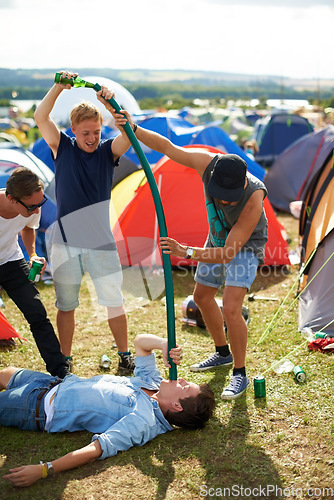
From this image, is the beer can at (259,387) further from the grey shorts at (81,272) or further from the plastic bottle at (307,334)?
the grey shorts at (81,272)

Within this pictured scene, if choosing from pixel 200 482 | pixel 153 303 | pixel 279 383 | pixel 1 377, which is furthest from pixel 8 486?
pixel 153 303

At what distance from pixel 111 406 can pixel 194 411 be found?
50 cm

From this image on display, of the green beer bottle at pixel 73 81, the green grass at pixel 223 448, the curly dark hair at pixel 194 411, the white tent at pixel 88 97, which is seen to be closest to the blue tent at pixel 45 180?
the white tent at pixel 88 97

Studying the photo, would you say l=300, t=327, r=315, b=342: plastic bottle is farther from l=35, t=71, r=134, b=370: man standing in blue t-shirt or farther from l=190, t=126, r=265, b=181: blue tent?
l=190, t=126, r=265, b=181: blue tent

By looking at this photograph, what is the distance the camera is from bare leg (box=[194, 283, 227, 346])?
13.1 feet

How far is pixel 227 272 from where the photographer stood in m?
3.75

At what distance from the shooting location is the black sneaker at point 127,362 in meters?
4.14

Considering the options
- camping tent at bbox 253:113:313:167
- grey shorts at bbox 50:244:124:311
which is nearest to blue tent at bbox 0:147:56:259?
grey shorts at bbox 50:244:124:311

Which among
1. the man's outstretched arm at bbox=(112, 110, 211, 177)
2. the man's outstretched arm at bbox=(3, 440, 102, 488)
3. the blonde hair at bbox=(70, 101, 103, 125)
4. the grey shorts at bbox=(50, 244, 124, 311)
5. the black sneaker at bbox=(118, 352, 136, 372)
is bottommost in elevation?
the black sneaker at bbox=(118, 352, 136, 372)

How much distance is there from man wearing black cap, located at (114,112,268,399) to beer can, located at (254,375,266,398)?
0.10 metres

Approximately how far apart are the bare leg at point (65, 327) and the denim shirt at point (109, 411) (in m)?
0.80

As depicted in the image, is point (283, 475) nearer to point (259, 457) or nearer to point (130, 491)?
point (259, 457)

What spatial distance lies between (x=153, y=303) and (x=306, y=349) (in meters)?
1.93

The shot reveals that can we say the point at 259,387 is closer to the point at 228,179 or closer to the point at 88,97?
the point at 228,179
